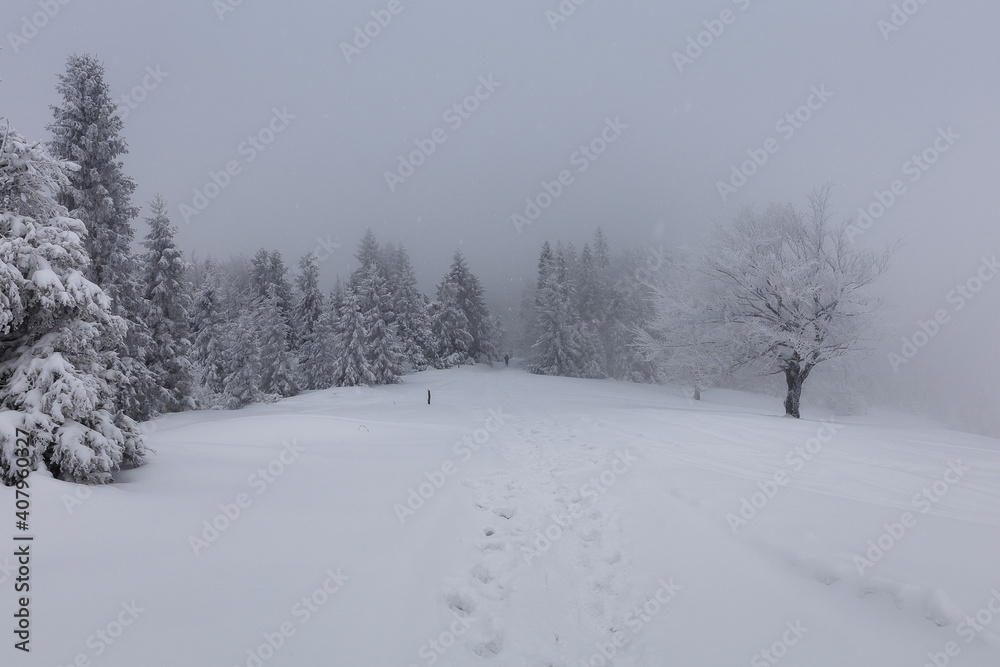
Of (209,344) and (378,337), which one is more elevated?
(378,337)

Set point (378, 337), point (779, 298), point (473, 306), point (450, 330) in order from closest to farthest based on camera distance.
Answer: point (779, 298) < point (378, 337) < point (450, 330) < point (473, 306)

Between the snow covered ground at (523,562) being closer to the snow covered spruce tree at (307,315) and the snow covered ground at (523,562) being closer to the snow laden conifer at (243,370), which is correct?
the snow laden conifer at (243,370)

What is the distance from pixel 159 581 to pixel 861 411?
139 feet

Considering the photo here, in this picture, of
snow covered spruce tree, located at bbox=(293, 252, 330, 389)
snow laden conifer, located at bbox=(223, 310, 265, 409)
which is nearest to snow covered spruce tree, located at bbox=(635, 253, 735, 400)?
snow laden conifer, located at bbox=(223, 310, 265, 409)

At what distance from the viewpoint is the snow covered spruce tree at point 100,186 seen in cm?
1555

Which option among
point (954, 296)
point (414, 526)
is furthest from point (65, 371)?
point (954, 296)

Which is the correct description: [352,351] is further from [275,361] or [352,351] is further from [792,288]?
[792,288]

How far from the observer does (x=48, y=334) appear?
17.2 ft

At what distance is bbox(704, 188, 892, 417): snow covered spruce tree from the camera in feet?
44.2

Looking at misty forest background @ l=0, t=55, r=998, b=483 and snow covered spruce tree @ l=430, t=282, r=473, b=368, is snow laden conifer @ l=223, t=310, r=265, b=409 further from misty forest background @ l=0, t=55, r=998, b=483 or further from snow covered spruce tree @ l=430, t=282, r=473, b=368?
snow covered spruce tree @ l=430, t=282, r=473, b=368

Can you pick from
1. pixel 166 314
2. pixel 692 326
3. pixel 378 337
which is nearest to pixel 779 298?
pixel 692 326

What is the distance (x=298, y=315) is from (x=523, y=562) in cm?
4087

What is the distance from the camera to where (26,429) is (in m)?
4.65

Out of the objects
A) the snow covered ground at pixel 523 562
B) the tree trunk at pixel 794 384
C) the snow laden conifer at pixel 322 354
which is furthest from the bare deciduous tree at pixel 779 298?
the snow laden conifer at pixel 322 354
